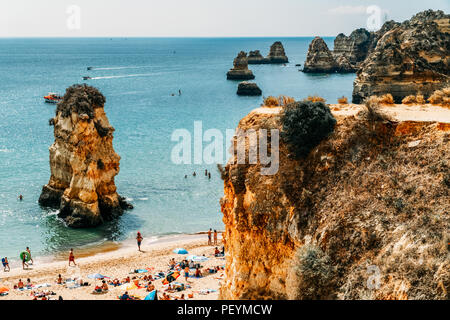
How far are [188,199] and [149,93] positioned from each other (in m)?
59.9

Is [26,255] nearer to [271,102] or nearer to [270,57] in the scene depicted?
[271,102]

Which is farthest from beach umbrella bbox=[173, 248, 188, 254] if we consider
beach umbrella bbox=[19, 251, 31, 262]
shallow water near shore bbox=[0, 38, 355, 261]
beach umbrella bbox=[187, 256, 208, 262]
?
beach umbrella bbox=[19, 251, 31, 262]

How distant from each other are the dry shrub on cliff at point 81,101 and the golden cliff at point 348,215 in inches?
763

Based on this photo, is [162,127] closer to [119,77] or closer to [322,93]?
[322,93]

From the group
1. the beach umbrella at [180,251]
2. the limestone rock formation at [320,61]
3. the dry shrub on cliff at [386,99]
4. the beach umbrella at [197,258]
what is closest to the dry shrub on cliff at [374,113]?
the dry shrub on cliff at [386,99]

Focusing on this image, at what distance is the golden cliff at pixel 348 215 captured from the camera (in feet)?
36.9

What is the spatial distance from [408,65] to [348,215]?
4764cm

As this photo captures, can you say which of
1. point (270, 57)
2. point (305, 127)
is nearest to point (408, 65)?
point (305, 127)

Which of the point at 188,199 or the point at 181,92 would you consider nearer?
the point at 188,199

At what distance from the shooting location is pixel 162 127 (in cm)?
6538

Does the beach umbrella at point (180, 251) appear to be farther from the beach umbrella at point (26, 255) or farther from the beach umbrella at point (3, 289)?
the beach umbrella at point (3, 289)

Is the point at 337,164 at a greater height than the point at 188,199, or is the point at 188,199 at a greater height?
the point at 337,164

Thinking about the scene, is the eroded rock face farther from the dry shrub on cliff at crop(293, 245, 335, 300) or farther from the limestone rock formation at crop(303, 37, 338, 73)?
the limestone rock formation at crop(303, 37, 338, 73)

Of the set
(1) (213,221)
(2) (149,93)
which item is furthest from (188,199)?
(2) (149,93)
